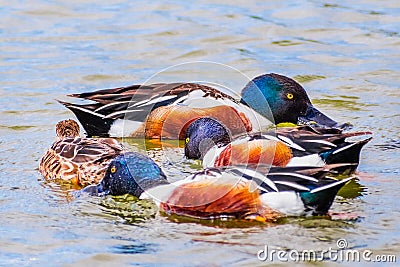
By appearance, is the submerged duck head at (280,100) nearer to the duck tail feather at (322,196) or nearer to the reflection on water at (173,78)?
the reflection on water at (173,78)

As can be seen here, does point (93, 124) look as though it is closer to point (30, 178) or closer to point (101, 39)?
point (30, 178)

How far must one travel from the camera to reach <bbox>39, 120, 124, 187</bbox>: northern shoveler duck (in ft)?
28.5

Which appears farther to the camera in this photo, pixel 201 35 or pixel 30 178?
pixel 201 35

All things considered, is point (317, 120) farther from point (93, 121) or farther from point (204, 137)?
point (93, 121)

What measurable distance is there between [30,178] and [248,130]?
258cm

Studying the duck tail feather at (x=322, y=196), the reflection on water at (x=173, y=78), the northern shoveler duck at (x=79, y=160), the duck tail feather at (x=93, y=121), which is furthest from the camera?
the duck tail feather at (x=93, y=121)

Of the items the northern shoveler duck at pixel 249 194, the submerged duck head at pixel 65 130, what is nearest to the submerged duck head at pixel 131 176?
the northern shoveler duck at pixel 249 194

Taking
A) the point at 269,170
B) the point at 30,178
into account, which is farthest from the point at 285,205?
the point at 30,178

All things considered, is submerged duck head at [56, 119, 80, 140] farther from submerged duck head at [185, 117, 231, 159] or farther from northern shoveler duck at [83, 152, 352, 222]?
northern shoveler duck at [83, 152, 352, 222]

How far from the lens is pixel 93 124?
10508 millimetres

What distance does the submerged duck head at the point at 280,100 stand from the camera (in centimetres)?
1050

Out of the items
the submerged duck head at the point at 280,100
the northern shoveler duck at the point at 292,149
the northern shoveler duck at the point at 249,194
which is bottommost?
the northern shoveler duck at the point at 249,194

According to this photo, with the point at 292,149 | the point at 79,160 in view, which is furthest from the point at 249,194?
the point at 79,160

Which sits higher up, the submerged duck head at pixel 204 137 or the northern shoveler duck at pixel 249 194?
the submerged duck head at pixel 204 137
